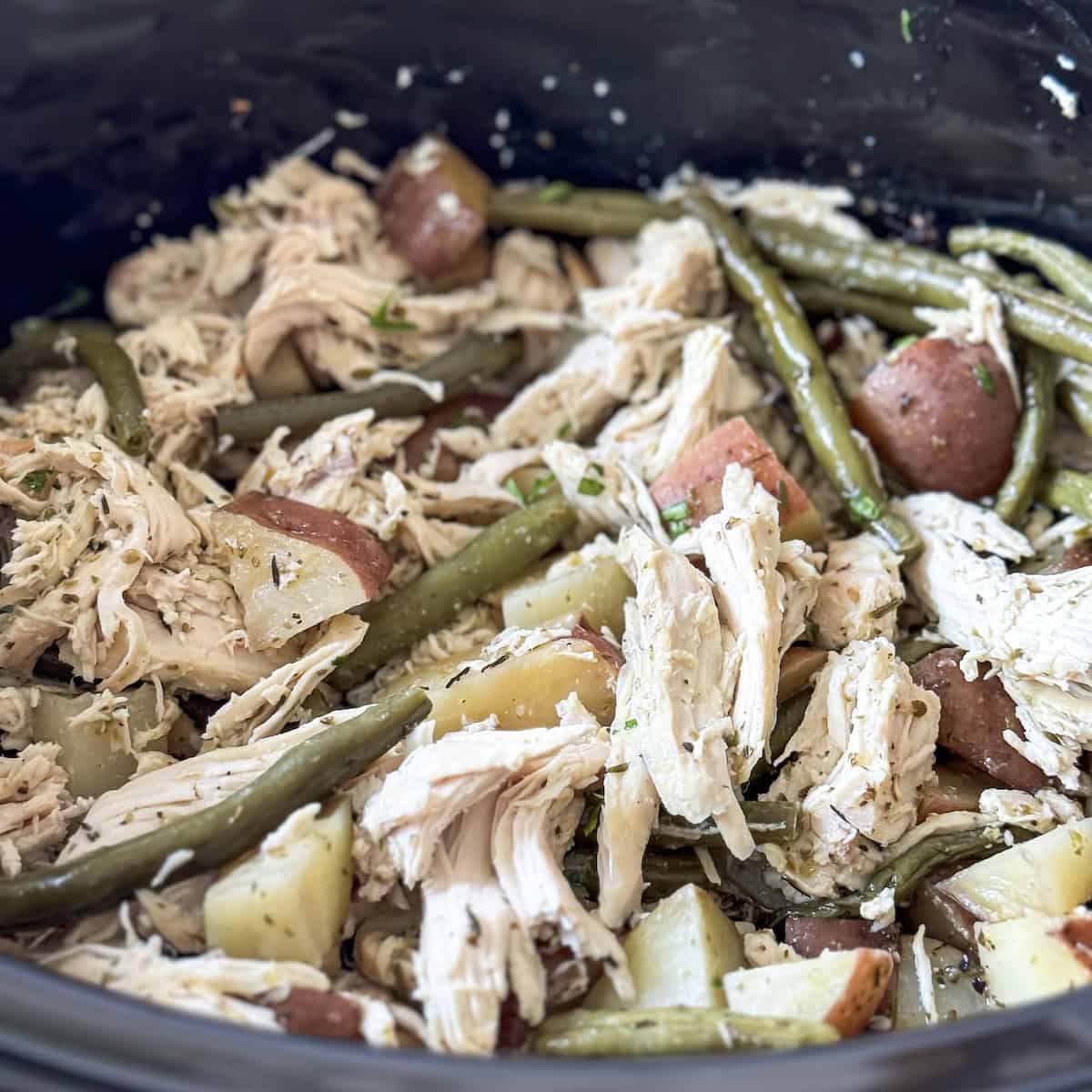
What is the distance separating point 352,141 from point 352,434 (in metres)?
1.18

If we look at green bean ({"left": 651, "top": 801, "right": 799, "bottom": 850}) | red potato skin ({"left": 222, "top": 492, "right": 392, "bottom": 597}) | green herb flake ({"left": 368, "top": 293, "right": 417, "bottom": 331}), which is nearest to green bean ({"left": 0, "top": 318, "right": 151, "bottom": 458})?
red potato skin ({"left": 222, "top": 492, "right": 392, "bottom": 597})

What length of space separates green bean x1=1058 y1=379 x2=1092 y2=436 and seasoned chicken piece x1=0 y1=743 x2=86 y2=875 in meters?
2.60

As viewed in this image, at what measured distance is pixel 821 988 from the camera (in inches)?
89.3

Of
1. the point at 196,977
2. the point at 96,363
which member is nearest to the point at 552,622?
the point at 196,977

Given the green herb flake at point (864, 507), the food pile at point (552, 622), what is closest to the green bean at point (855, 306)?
the food pile at point (552, 622)

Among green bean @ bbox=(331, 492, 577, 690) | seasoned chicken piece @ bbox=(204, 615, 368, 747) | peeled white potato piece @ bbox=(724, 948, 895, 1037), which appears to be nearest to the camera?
peeled white potato piece @ bbox=(724, 948, 895, 1037)

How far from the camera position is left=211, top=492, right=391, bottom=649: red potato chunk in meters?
2.77

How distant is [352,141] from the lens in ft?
12.6

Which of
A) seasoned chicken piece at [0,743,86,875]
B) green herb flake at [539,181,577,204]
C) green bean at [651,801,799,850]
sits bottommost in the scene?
green bean at [651,801,799,850]

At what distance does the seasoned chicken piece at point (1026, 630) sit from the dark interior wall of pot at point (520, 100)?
1037 millimetres

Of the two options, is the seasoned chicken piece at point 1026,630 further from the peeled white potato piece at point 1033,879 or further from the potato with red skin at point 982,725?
the peeled white potato piece at point 1033,879

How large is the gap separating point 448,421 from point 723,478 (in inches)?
35.9

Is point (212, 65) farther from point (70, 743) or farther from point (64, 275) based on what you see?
point (70, 743)

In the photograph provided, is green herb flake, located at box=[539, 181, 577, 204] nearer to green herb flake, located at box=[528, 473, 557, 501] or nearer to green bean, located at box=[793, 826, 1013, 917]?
green herb flake, located at box=[528, 473, 557, 501]
